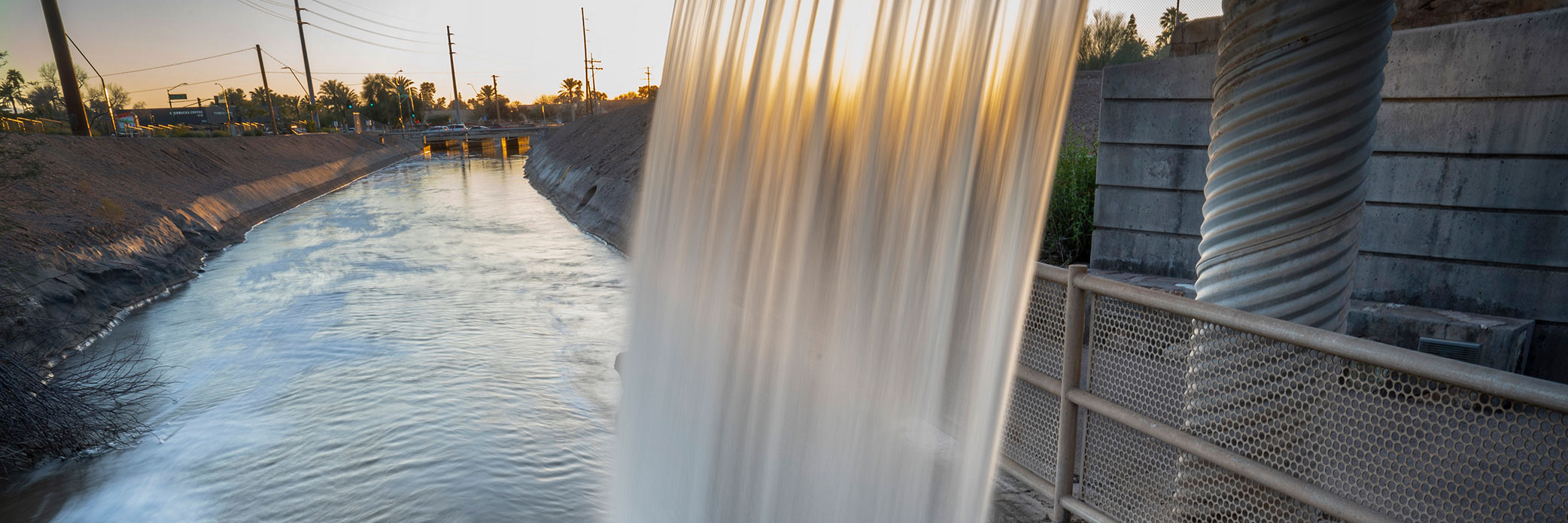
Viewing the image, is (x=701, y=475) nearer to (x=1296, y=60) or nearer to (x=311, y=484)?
(x=311, y=484)

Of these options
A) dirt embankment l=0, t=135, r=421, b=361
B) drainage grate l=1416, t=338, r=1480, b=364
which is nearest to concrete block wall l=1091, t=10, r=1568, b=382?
drainage grate l=1416, t=338, r=1480, b=364

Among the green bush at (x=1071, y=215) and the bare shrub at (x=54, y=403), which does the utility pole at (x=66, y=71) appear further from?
the green bush at (x=1071, y=215)

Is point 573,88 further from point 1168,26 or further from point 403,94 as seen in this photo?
point 1168,26

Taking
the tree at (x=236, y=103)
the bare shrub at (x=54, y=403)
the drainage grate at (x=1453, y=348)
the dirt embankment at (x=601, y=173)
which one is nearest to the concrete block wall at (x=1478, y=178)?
the drainage grate at (x=1453, y=348)

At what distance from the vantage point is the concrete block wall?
5.26 m

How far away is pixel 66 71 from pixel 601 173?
19338 millimetres

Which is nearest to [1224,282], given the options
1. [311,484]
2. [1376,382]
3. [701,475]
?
[1376,382]

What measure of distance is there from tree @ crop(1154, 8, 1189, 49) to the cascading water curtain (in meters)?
4.47

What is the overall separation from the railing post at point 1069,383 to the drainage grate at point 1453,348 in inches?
117

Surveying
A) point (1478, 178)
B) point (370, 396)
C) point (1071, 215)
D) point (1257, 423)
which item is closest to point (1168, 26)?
point (1071, 215)

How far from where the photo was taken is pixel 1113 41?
13.0 meters

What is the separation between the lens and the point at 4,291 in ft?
A: 30.5

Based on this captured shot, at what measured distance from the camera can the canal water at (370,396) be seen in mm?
6723

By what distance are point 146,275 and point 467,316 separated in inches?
272
